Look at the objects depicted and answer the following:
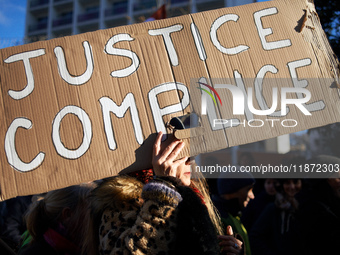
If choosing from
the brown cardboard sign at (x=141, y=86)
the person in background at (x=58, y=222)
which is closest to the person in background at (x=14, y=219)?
the person in background at (x=58, y=222)

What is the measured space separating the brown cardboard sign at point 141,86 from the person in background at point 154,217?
10cm

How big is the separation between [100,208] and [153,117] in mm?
470

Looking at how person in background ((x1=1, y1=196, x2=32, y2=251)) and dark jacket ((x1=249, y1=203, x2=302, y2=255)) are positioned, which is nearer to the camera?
person in background ((x1=1, y1=196, x2=32, y2=251))

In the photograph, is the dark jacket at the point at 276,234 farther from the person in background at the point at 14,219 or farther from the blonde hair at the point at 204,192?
the person in background at the point at 14,219

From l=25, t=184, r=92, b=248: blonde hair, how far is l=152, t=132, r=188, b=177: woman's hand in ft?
1.83

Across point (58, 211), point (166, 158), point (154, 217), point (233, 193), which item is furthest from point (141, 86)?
point (233, 193)

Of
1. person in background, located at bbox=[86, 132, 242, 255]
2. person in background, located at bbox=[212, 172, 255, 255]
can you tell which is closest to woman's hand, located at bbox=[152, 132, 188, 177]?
person in background, located at bbox=[86, 132, 242, 255]

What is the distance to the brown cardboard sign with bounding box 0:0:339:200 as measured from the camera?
4.69 ft

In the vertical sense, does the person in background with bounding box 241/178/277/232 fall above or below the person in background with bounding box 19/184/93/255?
below

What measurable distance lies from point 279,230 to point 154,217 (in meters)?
2.36

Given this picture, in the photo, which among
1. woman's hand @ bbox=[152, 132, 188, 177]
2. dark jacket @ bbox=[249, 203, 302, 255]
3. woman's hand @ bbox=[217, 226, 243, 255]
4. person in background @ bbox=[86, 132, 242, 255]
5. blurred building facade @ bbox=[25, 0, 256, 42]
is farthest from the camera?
blurred building facade @ bbox=[25, 0, 256, 42]

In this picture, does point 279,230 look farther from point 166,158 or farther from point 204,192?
point 166,158

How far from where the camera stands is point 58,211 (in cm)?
175

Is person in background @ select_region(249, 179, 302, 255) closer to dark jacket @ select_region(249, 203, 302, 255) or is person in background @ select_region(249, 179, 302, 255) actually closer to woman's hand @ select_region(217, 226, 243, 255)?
dark jacket @ select_region(249, 203, 302, 255)
